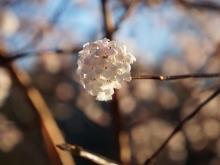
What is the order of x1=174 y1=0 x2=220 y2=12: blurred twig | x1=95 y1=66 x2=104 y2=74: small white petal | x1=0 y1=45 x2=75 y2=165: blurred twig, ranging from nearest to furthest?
x1=95 y1=66 x2=104 y2=74: small white petal < x1=0 y1=45 x2=75 y2=165: blurred twig < x1=174 y1=0 x2=220 y2=12: blurred twig

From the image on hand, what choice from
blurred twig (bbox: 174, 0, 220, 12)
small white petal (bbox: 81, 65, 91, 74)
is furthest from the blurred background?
small white petal (bbox: 81, 65, 91, 74)

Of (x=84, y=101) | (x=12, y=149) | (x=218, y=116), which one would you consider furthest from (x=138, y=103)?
(x=12, y=149)

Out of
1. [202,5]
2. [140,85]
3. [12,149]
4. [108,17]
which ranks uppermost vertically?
[108,17]

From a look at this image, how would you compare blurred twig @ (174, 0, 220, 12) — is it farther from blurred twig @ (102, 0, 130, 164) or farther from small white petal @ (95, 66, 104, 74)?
small white petal @ (95, 66, 104, 74)

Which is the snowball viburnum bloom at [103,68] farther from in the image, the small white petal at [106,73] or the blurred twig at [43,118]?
the blurred twig at [43,118]

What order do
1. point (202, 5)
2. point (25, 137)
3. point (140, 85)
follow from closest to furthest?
point (202, 5) → point (140, 85) → point (25, 137)

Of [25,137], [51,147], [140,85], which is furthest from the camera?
[25,137]

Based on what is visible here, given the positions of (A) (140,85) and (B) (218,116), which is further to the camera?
(A) (140,85)

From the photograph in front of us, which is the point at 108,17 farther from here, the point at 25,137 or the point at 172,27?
the point at 25,137
